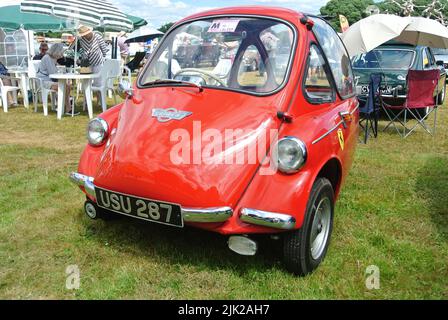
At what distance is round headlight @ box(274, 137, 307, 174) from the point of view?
2.73 m

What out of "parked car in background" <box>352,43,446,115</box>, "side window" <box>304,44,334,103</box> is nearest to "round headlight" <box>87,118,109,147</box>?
"side window" <box>304,44,334,103</box>

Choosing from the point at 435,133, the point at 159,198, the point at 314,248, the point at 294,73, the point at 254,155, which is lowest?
the point at 435,133

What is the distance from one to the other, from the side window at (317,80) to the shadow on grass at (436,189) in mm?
1549

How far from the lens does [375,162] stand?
587 centimetres

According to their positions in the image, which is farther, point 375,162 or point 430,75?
point 430,75

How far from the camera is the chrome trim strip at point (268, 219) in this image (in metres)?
2.57

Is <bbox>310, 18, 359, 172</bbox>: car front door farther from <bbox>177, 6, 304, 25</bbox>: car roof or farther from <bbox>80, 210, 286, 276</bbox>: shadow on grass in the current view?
<bbox>80, 210, 286, 276</bbox>: shadow on grass

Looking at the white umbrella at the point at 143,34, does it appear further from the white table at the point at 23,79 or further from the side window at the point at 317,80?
the side window at the point at 317,80

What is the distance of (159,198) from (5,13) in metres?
14.8

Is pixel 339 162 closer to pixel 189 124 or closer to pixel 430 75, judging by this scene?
pixel 189 124

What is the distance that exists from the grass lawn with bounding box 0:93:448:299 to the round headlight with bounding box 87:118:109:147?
769mm

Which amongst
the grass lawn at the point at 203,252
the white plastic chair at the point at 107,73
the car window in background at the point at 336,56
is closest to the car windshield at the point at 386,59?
the grass lawn at the point at 203,252
